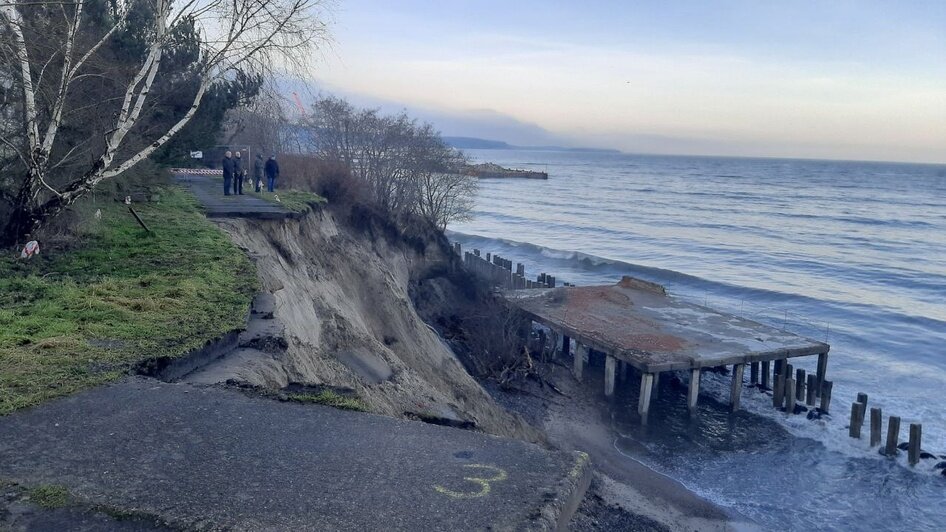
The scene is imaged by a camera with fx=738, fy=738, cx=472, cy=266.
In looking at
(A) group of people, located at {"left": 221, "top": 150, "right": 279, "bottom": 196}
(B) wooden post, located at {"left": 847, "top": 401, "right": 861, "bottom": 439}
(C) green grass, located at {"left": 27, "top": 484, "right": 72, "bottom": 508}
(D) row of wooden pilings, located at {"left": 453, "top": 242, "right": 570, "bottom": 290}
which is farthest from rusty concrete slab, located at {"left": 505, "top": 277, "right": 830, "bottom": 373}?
(C) green grass, located at {"left": 27, "top": 484, "right": 72, "bottom": 508}

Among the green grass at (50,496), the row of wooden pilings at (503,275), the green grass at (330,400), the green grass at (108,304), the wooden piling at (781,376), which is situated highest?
the green grass at (108,304)

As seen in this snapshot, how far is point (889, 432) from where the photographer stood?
20.6 m

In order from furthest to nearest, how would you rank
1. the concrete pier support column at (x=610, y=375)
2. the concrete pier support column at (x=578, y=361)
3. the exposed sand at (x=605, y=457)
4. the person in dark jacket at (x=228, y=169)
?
the concrete pier support column at (x=578, y=361)
the concrete pier support column at (x=610, y=375)
the person in dark jacket at (x=228, y=169)
the exposed sand at (x=605, y=457)

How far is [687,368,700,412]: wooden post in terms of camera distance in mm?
23000

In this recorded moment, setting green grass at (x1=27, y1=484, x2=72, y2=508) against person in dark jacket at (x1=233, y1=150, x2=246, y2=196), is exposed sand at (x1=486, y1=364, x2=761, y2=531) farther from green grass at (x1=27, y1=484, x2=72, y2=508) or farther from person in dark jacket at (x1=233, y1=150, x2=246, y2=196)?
person in dark jacket at (x1=233, y1=150, x2=246, y2=196)

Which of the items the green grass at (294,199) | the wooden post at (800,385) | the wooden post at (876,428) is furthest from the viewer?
the wooden post at (800,385)

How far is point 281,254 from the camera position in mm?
18906

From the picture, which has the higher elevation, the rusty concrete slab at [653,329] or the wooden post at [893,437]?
the rusty concrete slab at [653,329]

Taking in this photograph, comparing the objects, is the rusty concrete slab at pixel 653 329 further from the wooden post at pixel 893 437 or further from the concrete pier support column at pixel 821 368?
the wooden post at pixel 893 437

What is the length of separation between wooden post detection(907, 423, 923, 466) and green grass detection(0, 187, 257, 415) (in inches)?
692

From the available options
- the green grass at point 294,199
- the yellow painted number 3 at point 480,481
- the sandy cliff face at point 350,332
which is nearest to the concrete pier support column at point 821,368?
the sandy cliff face at point 350,332

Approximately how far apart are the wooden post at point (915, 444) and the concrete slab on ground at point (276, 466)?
17670 millimetres

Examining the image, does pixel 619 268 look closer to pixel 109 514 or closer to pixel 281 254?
pixel 281 254

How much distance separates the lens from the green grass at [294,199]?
23125mm
